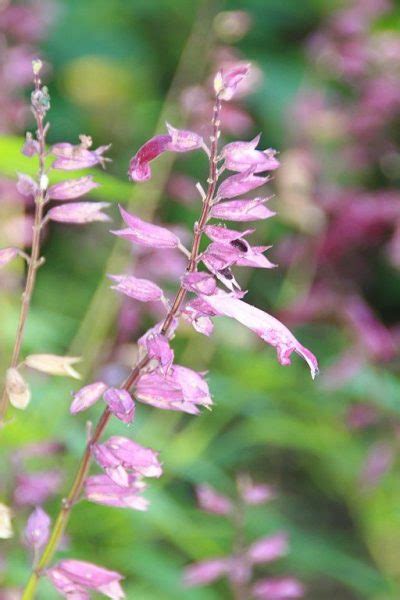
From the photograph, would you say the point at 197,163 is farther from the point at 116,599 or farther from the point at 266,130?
the point at 116,599

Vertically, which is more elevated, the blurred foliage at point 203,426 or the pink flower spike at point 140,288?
the pink flower spike at point 140,288

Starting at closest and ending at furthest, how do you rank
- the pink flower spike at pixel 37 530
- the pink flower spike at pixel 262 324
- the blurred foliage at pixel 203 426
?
the pink flower spike at pixel 262 324 < the pink flower spike at pixel 37 530 < the blurred foliage at pixel 203 426

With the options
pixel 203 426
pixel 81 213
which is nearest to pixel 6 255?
pixel 81 213

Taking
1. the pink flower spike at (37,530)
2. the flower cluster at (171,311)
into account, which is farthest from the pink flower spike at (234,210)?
the pink flower spike at (37,530)

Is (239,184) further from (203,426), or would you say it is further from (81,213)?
(203,426)

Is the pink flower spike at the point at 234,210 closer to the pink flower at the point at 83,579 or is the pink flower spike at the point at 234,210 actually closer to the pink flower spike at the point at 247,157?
the pink flower spike at the point at 247,157
